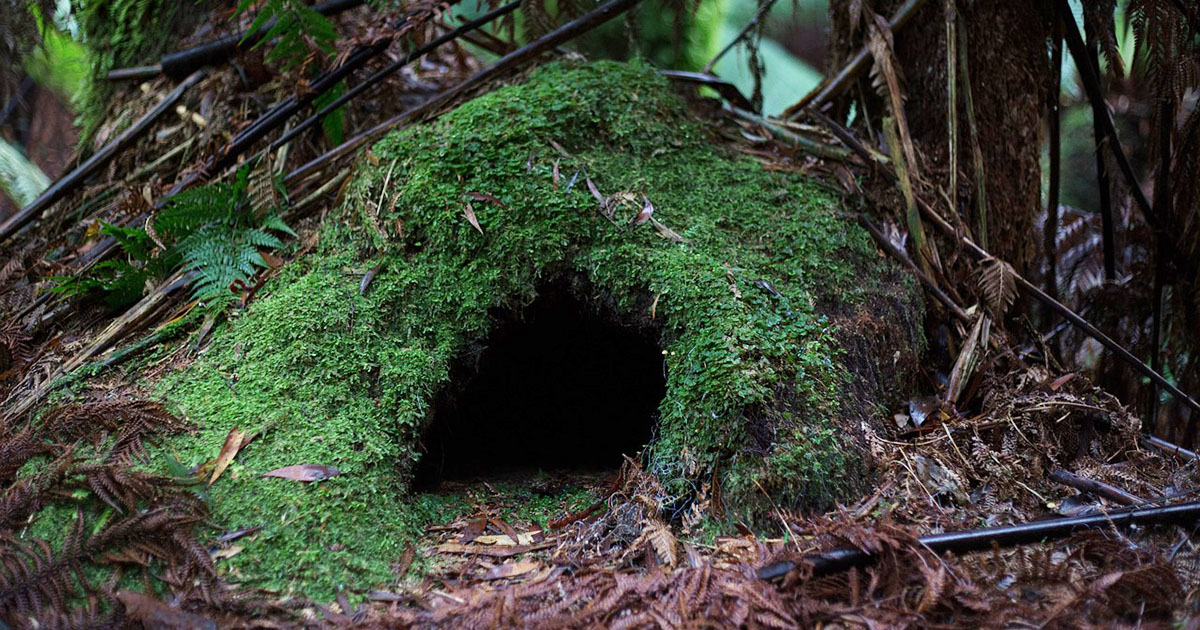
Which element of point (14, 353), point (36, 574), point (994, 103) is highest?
point (14, 353)

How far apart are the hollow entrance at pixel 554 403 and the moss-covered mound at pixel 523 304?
40 cm

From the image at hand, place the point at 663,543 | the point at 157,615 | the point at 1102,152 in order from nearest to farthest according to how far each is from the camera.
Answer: the point at 157,615
the point at 663,543
the point at 1102,152

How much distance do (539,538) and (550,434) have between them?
121 cm

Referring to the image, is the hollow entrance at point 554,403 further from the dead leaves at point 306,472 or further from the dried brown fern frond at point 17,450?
the dried brown fern frond at point 17,450

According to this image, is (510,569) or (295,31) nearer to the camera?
(510,569)

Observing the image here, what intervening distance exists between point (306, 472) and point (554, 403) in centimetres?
148

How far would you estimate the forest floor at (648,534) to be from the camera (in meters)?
1.75

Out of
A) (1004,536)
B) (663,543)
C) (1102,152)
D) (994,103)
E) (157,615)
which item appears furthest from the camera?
(1102,152)

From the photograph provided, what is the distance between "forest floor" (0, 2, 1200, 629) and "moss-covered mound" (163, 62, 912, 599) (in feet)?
0.33

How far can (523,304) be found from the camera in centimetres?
276

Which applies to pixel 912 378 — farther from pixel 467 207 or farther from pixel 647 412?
pixel 467 207

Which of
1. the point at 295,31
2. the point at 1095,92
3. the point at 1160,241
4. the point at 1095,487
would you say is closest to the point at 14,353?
the point at 295,31

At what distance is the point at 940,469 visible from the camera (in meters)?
2.28

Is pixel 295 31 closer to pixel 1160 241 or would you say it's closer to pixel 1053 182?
pixel 1053 182
